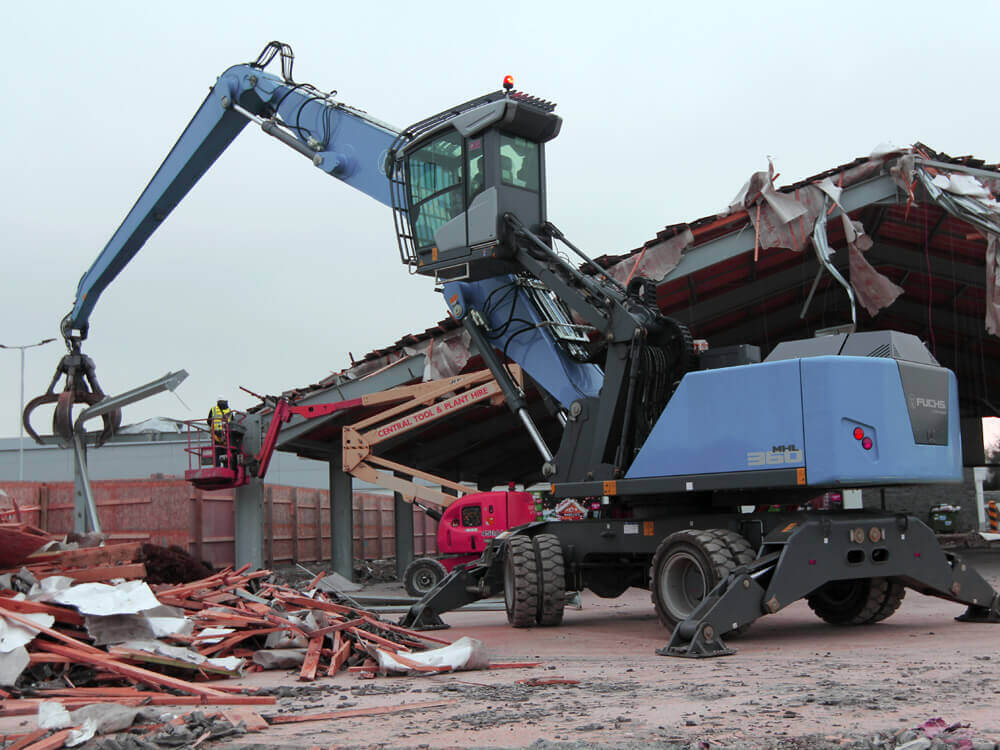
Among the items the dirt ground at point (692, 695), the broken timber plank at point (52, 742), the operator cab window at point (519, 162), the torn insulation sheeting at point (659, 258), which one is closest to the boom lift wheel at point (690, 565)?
the dirt ground at point (692, 695)

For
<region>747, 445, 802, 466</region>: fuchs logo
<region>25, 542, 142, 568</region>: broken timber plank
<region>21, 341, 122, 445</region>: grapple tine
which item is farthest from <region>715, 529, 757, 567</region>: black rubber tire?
<region>21, 341, 122, 445</region>: grapple tine

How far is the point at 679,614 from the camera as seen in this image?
1014 cm

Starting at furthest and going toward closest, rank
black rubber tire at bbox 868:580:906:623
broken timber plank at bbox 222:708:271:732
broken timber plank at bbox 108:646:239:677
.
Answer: black rubber tire at bbox 868:580:906:623, broken timber plank at bbox 108:646:239:677, broken timber plank at bbox 222:708:271:732

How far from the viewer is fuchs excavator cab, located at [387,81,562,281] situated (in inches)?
474

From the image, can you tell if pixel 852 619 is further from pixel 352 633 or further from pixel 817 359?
pixel 352 633

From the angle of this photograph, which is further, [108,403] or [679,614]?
[108,403]

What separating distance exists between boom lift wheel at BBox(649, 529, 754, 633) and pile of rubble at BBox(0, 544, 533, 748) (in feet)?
7.87

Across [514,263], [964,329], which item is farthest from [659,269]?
[964,329]

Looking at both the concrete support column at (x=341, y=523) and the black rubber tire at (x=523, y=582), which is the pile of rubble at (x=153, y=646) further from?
the concrete support column at (x=341, y=523)

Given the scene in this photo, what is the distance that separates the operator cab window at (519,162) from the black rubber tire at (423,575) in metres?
8.38

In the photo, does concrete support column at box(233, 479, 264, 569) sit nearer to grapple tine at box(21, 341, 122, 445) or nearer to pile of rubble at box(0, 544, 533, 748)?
grapple tine at box(21, 341, 122, 445)

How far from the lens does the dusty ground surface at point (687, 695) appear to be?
214 inches

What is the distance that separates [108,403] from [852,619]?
1231 centimetres

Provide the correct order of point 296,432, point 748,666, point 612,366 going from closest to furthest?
point 748,666, point 612,366, point 296,432
